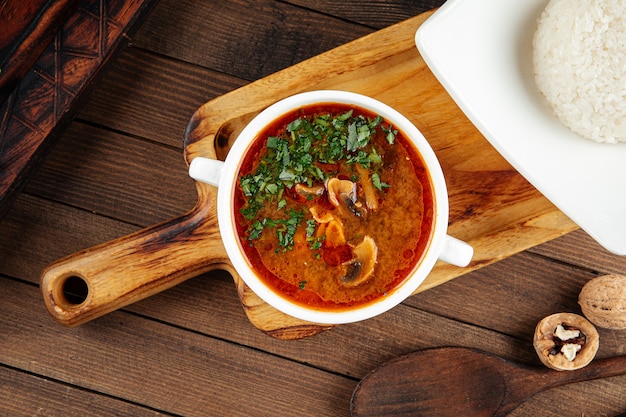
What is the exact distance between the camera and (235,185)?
105 centimetres

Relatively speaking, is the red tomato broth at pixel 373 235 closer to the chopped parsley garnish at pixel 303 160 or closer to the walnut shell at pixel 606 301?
the chopped parsley garnish at pixel 303 160

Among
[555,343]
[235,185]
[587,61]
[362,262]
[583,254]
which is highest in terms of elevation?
[587,61]

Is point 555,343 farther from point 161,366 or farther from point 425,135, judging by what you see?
point 161,366

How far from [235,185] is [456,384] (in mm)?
706

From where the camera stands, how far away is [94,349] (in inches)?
57.9

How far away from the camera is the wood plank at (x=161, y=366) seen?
1461 millimetres

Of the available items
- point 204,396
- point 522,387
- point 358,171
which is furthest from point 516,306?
point 204,396

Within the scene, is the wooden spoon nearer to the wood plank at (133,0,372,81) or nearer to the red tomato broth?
the red tomato broth

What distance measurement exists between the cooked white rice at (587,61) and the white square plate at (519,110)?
0.13ft

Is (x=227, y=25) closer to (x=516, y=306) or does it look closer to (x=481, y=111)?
(x=481, y=111)

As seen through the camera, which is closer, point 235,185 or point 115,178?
point 235,185

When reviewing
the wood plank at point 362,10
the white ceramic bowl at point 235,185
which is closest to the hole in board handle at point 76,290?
the white ceramic bowl at point 235,185

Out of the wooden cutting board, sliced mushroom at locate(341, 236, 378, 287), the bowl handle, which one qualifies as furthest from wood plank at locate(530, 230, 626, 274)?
sliced mushroom at locate(341, 236, 378, 287)

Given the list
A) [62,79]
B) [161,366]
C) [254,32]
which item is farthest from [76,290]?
[254,32]
